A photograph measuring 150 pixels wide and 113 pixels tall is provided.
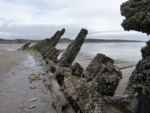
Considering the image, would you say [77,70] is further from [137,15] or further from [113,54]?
[113,54]

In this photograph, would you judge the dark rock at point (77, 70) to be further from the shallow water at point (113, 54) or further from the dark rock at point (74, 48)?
the shallow water at point (113, 54)

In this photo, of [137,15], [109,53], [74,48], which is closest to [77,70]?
[74,48]

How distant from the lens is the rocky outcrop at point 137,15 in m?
2.33

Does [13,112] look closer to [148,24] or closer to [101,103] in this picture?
[101,103]

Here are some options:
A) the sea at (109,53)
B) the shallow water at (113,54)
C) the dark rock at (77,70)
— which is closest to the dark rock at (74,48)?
the dark rock at (77,70)

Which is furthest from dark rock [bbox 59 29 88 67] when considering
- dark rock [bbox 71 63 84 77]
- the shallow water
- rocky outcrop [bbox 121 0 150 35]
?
the shallow water

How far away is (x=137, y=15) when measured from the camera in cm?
238

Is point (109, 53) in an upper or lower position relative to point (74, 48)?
lower

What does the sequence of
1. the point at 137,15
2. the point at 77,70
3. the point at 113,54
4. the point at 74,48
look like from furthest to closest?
the point at 113,54 → the point at 74,48 → the point at 77,70 → the point at 137,15

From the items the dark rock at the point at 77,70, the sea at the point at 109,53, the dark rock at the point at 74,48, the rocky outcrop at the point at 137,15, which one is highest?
the rocky outcrop at the point at 137,15

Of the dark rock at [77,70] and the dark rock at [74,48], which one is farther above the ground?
the dark rock at [74,48]

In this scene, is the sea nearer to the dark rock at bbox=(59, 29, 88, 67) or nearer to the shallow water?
the shallow water

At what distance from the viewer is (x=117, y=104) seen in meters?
2.58

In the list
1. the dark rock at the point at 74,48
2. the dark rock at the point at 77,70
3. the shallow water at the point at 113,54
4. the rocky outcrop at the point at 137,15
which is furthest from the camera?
the shallow water at the point at 113,54
